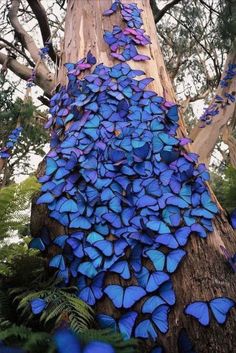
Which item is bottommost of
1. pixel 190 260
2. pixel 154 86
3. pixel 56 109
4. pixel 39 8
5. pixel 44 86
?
pixel 190 260

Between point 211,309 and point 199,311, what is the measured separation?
50 millimetres

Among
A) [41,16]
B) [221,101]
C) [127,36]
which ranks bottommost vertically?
[127,36]

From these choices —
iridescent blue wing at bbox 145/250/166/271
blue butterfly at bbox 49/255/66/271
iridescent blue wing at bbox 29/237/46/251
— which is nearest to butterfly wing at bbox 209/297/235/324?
iridescent blue wing at bbox 145/250/166/271

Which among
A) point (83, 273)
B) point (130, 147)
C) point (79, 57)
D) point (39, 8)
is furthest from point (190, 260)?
point (39, 8)

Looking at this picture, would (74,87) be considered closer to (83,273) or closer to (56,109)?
(56,109)

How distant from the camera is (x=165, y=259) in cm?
162

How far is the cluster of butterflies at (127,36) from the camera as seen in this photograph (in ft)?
7.59

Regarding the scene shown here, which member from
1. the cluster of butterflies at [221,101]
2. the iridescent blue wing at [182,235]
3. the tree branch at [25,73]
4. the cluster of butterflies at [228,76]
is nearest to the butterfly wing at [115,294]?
the iridescent blue wing at [182,235]

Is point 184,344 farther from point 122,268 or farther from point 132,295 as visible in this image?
point 122,268

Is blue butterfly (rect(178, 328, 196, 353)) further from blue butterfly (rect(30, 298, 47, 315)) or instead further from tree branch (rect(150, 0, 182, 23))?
tree branch (rect(150, 0, 182, 23))

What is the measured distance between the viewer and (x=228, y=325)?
1498 mm

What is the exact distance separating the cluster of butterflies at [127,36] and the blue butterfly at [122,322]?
1414 millimetres

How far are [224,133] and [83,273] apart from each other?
12.2ft

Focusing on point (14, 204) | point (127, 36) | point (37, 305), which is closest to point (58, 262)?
point (37, 305)
